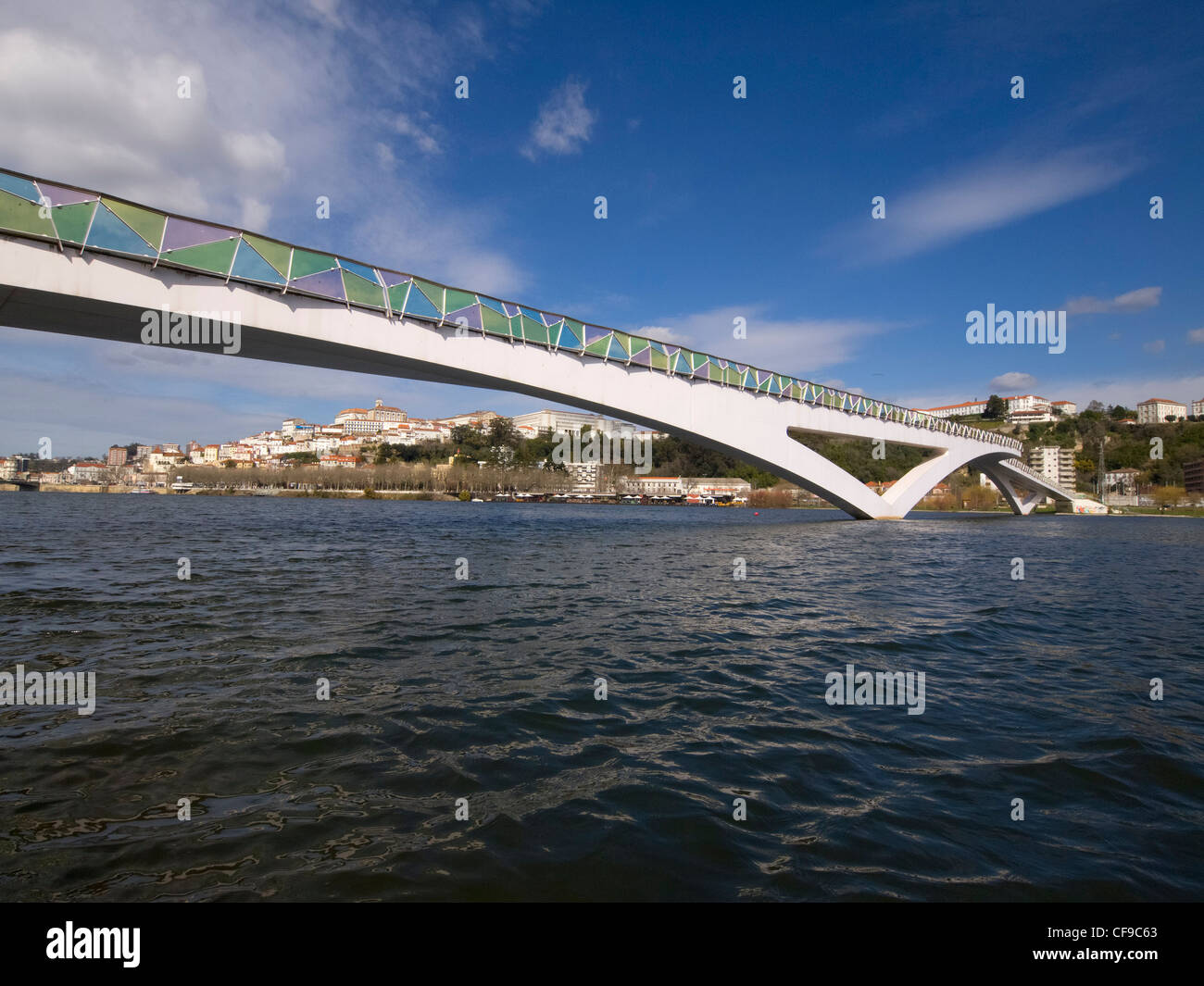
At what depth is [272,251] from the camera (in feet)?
52.3

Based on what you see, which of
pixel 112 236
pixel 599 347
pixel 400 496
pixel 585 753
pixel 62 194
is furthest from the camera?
pixel 400 496

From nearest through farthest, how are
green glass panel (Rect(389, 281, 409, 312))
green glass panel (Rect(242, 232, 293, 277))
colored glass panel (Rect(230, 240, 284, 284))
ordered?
colored glass panel (Rect(230, 240, 284, 284)) < green glass panel (Rect(242, 232, 293, 277)) < green glass panel (Rect(389, 281, 409, 312))

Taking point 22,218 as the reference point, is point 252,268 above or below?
above

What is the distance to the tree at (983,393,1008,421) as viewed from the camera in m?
146

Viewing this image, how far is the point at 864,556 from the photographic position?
60.3 ft

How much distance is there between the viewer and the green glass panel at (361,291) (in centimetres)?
1745

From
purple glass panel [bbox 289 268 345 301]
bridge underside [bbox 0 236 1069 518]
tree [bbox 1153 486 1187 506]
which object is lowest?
tree [bbox 1153 486 1187 506]

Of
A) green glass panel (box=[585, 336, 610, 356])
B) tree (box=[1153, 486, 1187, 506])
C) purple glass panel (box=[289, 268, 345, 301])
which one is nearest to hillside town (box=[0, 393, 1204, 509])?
tree (box=[1153, 486, 1187, 506])

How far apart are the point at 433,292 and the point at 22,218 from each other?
31.1 feet

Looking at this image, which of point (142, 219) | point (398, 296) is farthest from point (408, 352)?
point (142, 219)

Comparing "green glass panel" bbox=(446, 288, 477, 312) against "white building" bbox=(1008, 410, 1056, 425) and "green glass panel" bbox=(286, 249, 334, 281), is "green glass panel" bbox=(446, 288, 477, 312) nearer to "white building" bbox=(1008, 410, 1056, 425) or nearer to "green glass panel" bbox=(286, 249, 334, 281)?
"green glass panel" bbox=(286, 249, 334, 281)

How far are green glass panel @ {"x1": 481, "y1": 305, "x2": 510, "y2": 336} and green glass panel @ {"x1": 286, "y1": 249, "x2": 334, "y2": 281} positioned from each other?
501 cm

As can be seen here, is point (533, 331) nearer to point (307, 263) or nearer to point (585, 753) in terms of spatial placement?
point (307, 263)
